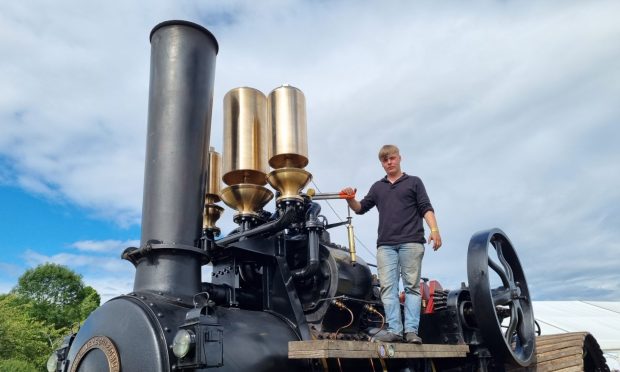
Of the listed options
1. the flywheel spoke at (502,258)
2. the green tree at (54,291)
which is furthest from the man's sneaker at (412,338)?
the green tree at (54,291)

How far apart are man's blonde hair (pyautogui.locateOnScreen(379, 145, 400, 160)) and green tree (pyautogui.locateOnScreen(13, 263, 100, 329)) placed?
3035 cm

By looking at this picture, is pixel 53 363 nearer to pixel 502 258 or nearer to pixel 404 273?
pixel 404 273

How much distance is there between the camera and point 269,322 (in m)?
2.97

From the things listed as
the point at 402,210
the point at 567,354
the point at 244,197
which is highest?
the point at 244,197

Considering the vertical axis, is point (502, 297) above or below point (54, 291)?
below

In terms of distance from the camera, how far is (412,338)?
322cm

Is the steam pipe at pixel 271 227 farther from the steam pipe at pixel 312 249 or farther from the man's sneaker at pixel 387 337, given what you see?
the man's sneaker at pixel 387 337

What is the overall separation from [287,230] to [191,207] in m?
0.88

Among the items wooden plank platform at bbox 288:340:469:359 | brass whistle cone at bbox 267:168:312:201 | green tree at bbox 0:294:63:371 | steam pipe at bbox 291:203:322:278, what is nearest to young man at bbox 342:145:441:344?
wooden plank platform at bbox 288:340:469:359

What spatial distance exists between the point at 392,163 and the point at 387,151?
0.10 meters

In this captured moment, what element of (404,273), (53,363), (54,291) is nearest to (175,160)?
(53,363)

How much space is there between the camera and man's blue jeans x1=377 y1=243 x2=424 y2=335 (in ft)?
11.1

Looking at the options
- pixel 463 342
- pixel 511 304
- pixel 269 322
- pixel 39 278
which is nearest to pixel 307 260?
pixel 269 322

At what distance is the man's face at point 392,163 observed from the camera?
3756 millimetres
